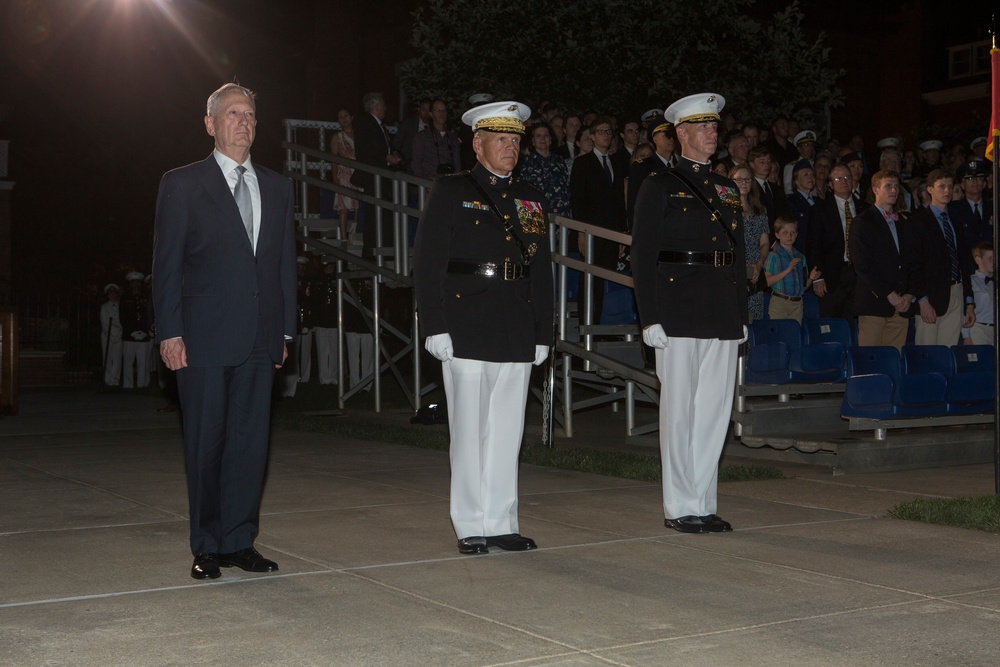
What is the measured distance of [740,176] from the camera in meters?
11.2

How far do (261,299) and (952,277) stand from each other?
24.6 ft

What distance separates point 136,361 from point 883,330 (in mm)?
14528

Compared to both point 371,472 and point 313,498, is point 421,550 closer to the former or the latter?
point 313,498

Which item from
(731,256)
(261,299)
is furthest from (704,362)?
(261,299)

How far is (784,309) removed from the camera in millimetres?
11703

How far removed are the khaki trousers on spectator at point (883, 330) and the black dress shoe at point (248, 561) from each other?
22.2 feet

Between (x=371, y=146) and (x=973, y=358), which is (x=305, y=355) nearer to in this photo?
(x=371, y=146)

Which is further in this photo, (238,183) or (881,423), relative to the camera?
(881,423)

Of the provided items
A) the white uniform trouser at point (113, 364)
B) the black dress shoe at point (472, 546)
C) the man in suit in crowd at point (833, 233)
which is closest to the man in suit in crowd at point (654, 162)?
the man in suit in crowd at point (833, 233)

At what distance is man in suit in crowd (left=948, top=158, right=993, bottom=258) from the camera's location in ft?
41.9

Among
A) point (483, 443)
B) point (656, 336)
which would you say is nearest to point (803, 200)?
point (656, 336)

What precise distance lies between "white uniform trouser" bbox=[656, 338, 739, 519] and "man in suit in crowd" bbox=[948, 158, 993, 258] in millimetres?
6408

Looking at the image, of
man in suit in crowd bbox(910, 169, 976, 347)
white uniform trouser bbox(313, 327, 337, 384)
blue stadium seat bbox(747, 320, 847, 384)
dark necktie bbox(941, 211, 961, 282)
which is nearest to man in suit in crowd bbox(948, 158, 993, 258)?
man in suit in crowd bbox(910, 169, 976, 347)

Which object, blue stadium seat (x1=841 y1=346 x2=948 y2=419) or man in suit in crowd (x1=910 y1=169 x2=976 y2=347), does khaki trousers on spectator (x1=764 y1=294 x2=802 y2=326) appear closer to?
man in suit in crowd (x1=910 y1=169 x2=976 y2=347)
